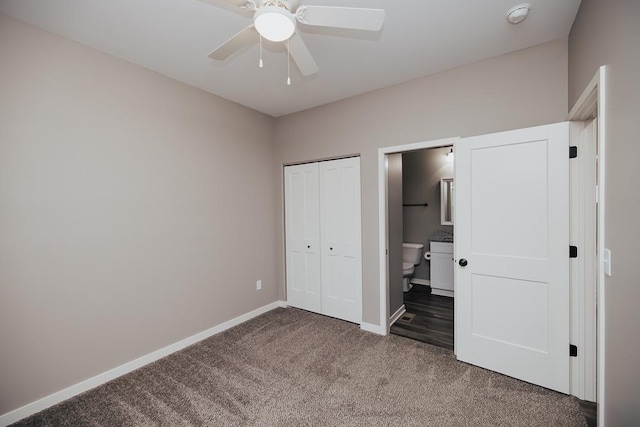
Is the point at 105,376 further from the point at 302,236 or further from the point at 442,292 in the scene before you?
the point at 442,292

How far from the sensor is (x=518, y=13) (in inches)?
73.1

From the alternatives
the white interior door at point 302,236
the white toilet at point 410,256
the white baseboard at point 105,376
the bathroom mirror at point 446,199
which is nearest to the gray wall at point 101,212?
the white baseboard at point 105,376

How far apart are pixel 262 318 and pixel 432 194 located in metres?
3.44

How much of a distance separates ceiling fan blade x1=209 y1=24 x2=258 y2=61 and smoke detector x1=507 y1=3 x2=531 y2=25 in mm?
1743

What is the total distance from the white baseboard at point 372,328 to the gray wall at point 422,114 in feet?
0.18

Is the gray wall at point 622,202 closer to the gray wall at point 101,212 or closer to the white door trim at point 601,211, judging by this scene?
the white door trim at point 601,211

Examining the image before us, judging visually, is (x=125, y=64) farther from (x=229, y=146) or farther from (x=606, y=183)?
(x=606, y=183)

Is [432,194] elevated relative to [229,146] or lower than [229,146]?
lower

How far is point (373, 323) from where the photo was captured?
10.3ft

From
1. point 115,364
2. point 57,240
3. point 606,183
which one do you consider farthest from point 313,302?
point 606,183

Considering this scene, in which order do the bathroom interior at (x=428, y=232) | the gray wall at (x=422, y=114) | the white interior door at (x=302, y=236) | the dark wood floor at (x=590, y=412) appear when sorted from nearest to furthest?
the dark wood floor at (x=590, y=412) < the gray wall at (x=422, y=114) < the white interior door at (x=302, y=236) < the bathroom interior at (x=428, y=232)

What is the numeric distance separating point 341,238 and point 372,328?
111 cm

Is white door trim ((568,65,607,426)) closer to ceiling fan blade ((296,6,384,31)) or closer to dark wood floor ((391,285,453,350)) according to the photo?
ceiling fan blade ((296,6,384,31))

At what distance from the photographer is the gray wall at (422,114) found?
2230 mm
